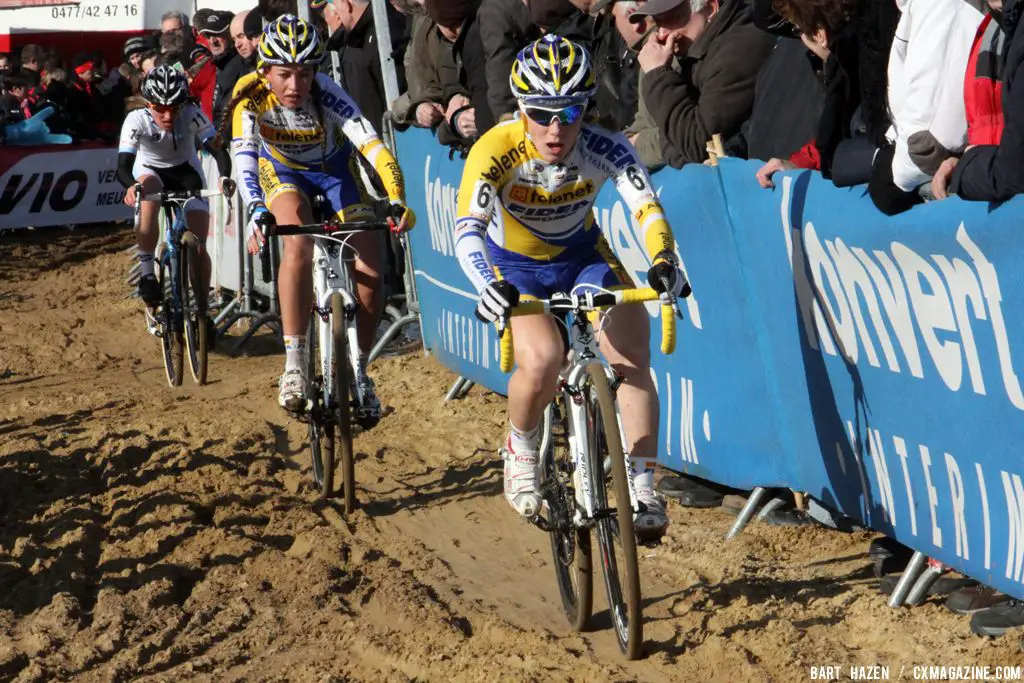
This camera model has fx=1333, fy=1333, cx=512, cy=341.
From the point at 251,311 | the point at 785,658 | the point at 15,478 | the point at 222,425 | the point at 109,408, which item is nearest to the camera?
the point at 785,658

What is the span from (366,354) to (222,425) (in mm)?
2253

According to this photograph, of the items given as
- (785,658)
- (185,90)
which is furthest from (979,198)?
(185,90)

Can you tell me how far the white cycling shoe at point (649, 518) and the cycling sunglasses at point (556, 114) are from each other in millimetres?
1564

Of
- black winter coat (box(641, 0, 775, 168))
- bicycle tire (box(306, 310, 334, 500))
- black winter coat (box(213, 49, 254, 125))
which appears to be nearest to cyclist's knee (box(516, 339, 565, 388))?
black winter coat (box(641, 0, 775, 168))

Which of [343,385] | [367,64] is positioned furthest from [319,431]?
[367,64]

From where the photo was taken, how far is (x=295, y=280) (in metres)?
7.93

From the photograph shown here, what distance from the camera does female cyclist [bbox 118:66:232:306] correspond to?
11.6m

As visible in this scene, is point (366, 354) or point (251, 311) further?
point (251, 311)

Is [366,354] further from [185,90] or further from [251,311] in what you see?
[251,311]

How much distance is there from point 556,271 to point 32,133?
53.6 feet

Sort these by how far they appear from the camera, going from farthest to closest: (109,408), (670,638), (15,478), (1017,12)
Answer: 1. (109,408)
2. (15,478)
3. (670,638)
4. (1017,12)

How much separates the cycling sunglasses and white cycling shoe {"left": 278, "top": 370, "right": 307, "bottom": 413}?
2759 mm

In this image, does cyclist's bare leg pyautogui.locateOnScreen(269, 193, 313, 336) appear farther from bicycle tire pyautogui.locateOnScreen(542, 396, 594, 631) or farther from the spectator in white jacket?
the spectator in white jacket

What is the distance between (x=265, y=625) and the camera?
5.91m
